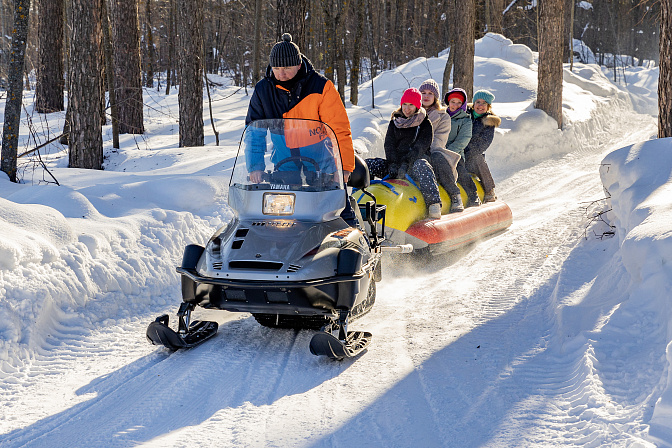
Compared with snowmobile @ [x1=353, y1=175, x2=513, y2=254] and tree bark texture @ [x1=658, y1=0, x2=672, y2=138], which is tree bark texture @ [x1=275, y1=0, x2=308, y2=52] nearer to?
snowmobile @ [x1=353, y1=175, x2=513, y2=254]

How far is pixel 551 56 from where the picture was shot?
14.9 m

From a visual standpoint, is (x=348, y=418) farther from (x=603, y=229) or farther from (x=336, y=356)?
(x=603, y=229)

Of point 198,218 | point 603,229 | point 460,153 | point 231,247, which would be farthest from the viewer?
point 460,153

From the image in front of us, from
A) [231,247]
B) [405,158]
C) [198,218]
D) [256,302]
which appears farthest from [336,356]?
[405,158]

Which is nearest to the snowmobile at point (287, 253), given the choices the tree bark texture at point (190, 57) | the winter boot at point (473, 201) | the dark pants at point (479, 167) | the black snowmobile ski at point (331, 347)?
the black snowmobile ski at point (331, 347)

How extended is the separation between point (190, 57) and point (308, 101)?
6.86m

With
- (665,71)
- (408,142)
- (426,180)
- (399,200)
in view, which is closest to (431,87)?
(408,142)

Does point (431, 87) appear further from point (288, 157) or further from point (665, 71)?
point (288, 157)

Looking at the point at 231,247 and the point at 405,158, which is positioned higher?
the point at 405,158

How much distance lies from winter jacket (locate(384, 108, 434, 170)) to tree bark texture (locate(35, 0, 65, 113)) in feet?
29.7

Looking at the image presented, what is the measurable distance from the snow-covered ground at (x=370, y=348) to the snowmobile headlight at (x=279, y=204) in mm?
959

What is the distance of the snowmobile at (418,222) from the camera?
6914 millimetres

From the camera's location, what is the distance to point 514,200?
10227 mm

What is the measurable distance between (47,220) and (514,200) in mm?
7314
